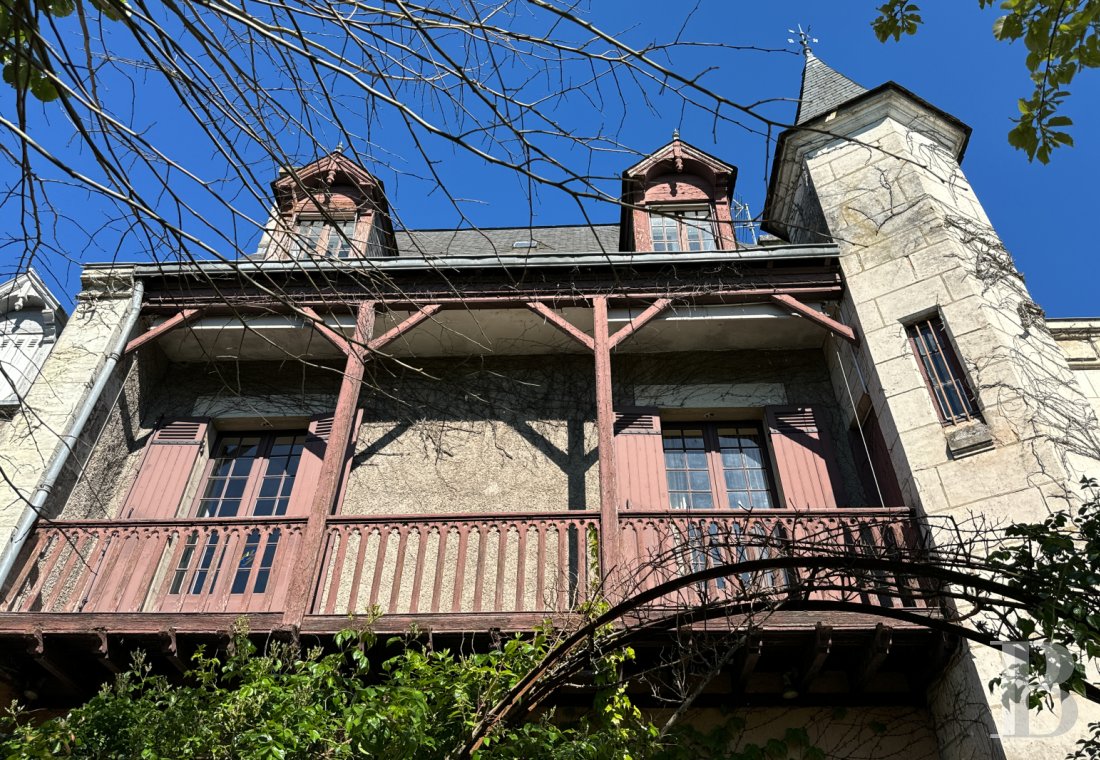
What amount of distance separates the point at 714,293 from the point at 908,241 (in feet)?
5.83

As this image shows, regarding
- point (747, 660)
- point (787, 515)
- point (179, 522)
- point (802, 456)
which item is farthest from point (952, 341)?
point (179, 522)

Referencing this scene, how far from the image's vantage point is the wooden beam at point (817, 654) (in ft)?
17.6

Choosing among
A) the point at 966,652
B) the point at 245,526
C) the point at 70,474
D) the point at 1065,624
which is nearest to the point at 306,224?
the point at 70,474

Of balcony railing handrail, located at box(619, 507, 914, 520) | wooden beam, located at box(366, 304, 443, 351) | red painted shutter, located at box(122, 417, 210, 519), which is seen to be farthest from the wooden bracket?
balcony railing handrail, located at box(619, 507, 914, 520)

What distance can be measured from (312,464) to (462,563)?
2523 millimetres

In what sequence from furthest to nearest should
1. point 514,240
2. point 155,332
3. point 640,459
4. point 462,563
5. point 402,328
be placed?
point 514,240 → point 640,459 → point 155,332 → point 402,328 → point 462,563

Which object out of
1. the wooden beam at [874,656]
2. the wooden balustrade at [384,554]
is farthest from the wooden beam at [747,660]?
the wooden beam at [874,656]

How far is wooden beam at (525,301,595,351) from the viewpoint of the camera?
7.18 meters

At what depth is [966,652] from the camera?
5.31 metres

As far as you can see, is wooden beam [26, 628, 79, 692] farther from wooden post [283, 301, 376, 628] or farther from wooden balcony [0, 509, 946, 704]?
wooden post [283, 301, 376, 628]

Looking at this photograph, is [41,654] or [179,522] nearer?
[41,654]

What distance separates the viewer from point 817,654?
5.47 meters

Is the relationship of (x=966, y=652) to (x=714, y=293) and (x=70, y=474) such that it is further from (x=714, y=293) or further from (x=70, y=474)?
(x=70, y=474)

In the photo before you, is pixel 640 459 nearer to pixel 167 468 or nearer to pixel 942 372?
pixel 942 372
